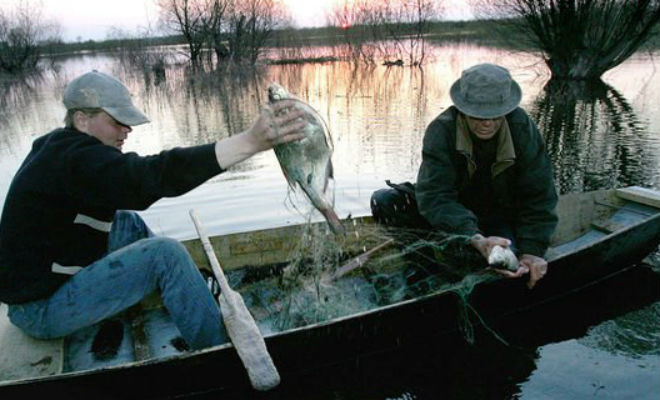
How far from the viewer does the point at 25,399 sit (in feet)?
9.95

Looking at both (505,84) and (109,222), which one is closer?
(109,222)

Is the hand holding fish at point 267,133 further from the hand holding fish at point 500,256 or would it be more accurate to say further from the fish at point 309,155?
the hand holding fish at point 500,256

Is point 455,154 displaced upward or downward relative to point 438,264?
upward

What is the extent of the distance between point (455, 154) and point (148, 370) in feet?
8.85

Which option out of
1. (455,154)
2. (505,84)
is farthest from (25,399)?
(505,84)

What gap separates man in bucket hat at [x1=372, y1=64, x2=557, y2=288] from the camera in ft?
13.4

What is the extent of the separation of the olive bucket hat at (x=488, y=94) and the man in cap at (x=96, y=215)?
1.81 meters

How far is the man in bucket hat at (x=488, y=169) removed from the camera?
13.4ft

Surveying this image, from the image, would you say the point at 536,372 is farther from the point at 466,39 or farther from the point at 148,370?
the point at 466,39

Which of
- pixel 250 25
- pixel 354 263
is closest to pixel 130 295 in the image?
pixel 354 263

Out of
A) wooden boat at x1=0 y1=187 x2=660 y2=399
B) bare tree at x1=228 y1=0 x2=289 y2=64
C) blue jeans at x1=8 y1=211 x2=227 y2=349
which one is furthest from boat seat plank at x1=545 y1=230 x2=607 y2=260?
bare tree at x1=228 y1=0 x2=289 y2=64

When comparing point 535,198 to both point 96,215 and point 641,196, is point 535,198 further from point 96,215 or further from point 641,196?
point 96,215

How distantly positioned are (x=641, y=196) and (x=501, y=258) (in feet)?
8.12

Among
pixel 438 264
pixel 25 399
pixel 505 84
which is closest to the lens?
pixel 25 399
